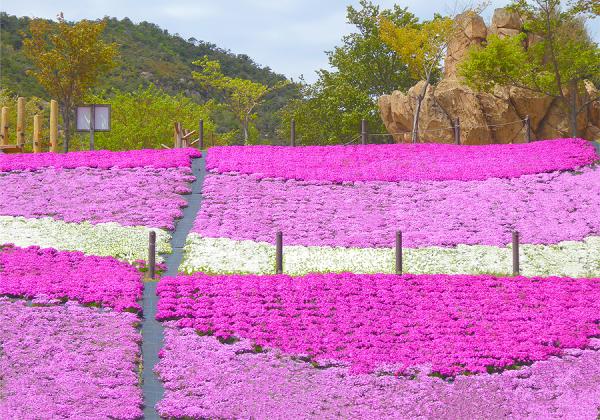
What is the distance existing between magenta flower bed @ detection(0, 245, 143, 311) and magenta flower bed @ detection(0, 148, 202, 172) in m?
13.2

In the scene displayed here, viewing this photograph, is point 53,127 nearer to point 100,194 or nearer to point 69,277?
point 100,194

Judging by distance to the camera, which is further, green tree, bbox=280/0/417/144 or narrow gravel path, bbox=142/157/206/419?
green tree, bbox=280/0/417/144

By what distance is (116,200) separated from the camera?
1447 inches

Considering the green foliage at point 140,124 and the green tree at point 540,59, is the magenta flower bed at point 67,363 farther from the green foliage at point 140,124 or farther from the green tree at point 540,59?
the green foliage at point 140,124

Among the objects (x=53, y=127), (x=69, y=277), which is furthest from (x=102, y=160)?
(x=69, y=277)

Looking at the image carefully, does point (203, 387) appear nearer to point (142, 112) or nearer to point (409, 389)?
point (409, 389)

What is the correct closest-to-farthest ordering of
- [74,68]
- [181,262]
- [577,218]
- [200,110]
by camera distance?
[181,262] < [577,218] < [74,68] < [200,110]

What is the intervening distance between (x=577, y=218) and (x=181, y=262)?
15996 millimetres

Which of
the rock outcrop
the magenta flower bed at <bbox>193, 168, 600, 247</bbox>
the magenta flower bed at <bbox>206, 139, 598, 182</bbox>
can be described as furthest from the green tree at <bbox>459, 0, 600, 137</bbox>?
the magenta flower bed at <bbox>193, 168, 600, 247</bbox>

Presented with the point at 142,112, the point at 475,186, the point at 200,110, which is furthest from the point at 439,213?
the point at 200,110

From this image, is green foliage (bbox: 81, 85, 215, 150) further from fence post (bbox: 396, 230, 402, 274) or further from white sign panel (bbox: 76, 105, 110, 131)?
fence post (bbox: 396, 230, 402, 274)

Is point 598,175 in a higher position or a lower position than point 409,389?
higher

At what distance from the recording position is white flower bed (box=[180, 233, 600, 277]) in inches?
1117

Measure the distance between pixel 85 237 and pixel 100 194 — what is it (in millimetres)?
6452
